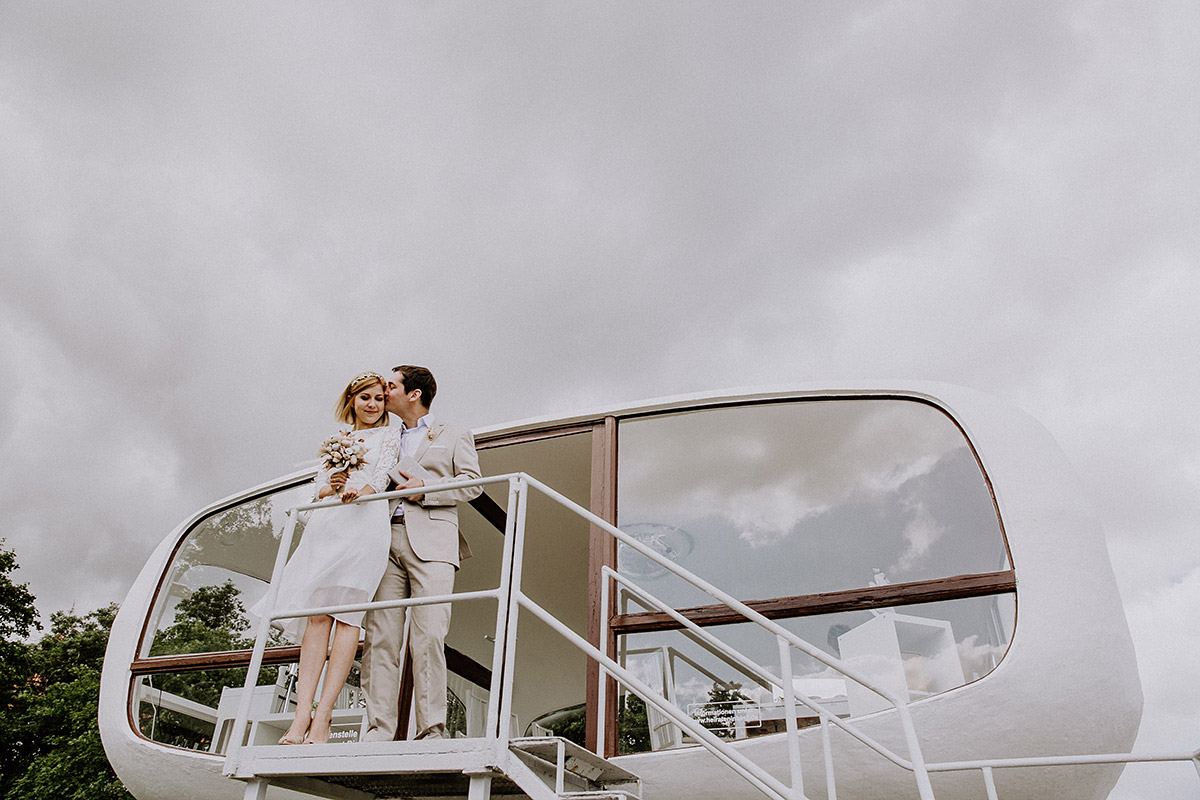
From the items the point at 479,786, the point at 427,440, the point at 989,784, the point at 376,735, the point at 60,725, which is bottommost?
the point at 479,786

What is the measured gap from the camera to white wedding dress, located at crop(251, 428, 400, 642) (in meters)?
3.12

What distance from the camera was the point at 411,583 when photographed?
10.9 ft

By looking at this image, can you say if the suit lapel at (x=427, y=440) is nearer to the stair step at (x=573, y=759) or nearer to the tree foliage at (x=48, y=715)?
the stair step at (x=573, y=759)

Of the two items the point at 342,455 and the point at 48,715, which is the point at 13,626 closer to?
the point at 48,715

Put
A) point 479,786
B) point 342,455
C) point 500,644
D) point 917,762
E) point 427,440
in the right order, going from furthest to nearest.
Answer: point 427,440
point 342,455
point 500,644
point 479,786
point 917,762

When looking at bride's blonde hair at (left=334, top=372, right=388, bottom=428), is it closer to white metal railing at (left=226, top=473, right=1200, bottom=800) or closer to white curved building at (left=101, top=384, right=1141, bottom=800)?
white metal railing at (left=226, top=473, right=1200, bottom=800)

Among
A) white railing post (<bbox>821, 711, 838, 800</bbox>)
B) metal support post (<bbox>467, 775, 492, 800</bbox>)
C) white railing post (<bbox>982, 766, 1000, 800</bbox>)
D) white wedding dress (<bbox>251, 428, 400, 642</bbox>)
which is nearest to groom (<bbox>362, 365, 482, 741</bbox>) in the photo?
white wedding dress (<bbox>251, 428, 400, 642</bbox>)

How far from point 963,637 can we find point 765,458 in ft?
4.65

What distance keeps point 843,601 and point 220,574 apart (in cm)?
442

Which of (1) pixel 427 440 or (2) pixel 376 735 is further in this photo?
(1) pixel 427 440

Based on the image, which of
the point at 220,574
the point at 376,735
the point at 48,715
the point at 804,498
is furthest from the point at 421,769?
the point at 48,715

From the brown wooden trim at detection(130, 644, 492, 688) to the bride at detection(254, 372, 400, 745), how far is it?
1521mm

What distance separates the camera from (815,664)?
3.82 m

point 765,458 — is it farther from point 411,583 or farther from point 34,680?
point 34,680
